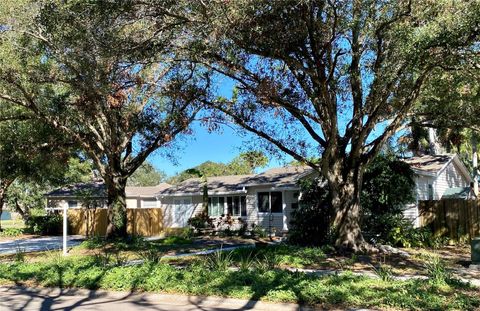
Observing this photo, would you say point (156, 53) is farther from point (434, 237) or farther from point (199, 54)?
point (434, 237)

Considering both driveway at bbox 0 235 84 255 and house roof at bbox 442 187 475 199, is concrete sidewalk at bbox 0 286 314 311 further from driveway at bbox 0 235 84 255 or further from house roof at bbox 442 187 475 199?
house roof at bbox 442 187 475 199

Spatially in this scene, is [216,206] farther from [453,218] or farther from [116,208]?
[453,218]

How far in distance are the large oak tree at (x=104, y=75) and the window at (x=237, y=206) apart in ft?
29.5

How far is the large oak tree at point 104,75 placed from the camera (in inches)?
484

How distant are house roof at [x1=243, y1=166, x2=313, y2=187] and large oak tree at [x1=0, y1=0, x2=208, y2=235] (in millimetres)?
8323

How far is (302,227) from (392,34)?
362 inches

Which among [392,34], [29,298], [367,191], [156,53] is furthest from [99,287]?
[367,191]

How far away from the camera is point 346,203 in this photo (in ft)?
51.0

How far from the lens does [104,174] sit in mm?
21828

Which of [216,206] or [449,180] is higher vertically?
[449,180]

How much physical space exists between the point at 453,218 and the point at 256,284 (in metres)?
12.7

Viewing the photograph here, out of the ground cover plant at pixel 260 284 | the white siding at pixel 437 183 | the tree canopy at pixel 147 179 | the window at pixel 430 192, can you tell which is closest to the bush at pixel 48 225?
the ground cover plant at pixel 260 284

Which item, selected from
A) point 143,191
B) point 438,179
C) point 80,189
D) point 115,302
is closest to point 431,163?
point 438,179

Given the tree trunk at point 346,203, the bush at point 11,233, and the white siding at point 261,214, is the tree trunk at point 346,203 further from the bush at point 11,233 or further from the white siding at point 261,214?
the bush at point 11,233
